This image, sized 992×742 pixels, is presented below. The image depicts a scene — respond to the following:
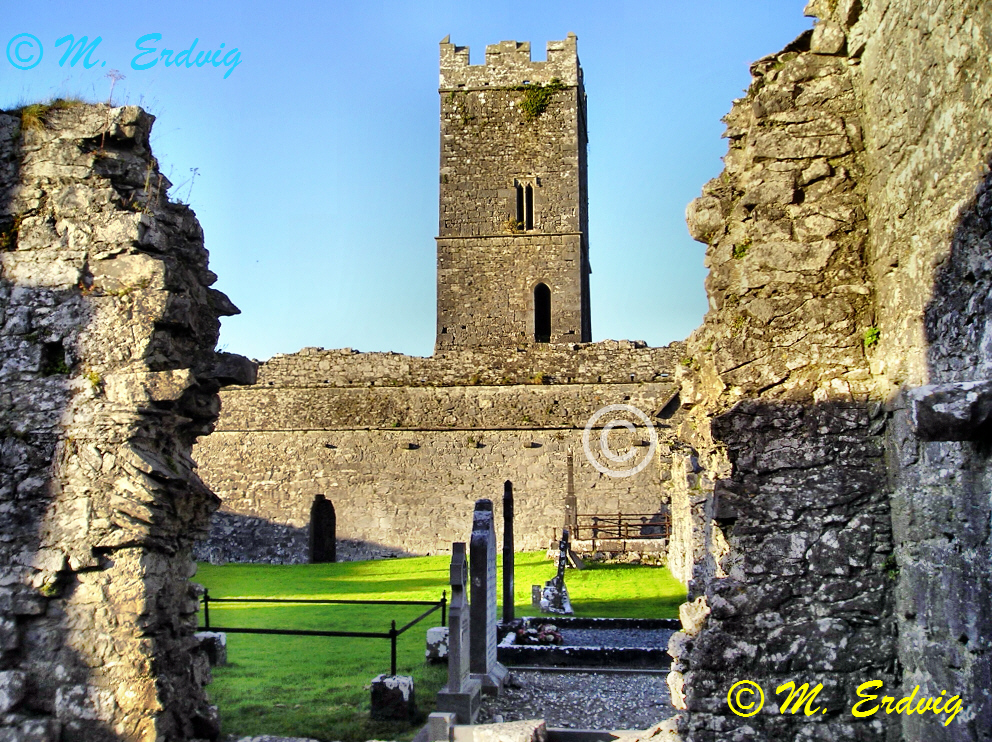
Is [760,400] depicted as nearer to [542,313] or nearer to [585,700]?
[585,700]

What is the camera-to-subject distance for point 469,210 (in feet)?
98.8

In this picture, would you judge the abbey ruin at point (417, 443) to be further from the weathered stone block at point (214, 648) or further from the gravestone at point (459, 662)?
the gravestone at point (459, 662)

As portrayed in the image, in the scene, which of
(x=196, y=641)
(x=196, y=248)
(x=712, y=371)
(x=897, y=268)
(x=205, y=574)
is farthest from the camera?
(x=205, y=574)

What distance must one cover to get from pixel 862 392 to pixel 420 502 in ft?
59.6

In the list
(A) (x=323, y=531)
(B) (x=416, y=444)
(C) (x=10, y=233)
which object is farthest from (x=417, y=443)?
(C) (x=10, y=233)

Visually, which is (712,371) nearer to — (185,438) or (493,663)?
(185,438)

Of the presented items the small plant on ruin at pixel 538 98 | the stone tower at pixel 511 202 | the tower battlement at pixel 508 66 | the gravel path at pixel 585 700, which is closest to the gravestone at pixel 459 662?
the gravel path at pixel 585 700

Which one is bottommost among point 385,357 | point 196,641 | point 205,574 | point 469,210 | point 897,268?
point 205,574

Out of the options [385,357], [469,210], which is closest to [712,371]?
[385,357]

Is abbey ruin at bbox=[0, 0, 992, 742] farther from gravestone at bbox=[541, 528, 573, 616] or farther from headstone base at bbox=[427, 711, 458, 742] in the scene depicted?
gravestone at bbox=[541, 528, 573, 616]

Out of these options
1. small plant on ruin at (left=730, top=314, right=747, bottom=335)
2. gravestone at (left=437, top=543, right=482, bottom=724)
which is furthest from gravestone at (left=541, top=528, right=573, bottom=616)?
small plant on ruin at (left=730, top=314, right=747, bottom=335)

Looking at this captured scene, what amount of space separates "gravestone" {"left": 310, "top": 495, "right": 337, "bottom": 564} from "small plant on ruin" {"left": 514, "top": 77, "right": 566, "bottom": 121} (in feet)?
51.7

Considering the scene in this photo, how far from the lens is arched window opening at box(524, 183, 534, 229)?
30.0 meters

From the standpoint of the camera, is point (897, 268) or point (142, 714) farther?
point (142, 714)
